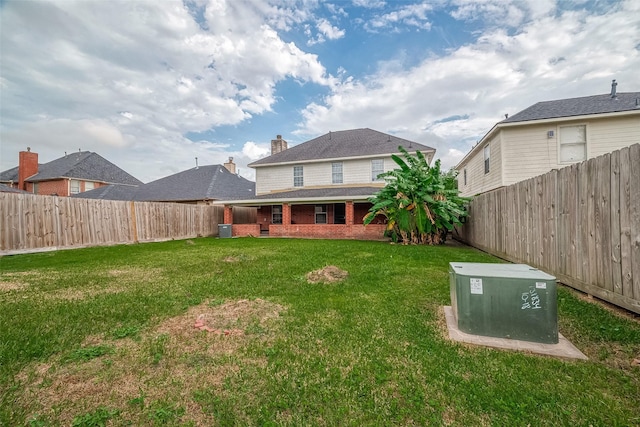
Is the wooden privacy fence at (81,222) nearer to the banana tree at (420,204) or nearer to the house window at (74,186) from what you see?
the banana tree at (420,204)

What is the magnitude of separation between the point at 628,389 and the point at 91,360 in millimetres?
4762

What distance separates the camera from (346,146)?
19.2m

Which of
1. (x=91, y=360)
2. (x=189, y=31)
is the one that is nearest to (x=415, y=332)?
(x=91, y=360)

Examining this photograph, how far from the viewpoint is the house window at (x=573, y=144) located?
11266 millimetres

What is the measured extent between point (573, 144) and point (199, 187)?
82.1ft

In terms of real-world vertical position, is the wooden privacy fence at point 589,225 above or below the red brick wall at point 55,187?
below

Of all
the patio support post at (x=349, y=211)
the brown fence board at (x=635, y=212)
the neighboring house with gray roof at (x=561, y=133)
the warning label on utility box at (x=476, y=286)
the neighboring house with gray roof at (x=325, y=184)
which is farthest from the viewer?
the neighboring house with gray roof at (x=325, y=184)

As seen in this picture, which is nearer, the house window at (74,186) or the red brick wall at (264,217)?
the red brick wall at (264,217)

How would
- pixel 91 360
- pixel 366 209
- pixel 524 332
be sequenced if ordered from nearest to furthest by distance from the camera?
pixel 91 360 → pixel 524 332 → pixel 366 209

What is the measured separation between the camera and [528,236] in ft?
19.7

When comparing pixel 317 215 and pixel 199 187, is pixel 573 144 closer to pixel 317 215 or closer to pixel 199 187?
pixel 317 215

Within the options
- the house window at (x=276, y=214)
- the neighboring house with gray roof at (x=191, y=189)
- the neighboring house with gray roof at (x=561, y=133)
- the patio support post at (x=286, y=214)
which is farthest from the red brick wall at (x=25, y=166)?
the neighboring house with gray roof at (x=561, y=133)

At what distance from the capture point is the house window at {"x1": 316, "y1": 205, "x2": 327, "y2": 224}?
61.4 feet

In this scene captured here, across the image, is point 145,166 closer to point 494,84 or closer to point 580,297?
point 494,84
